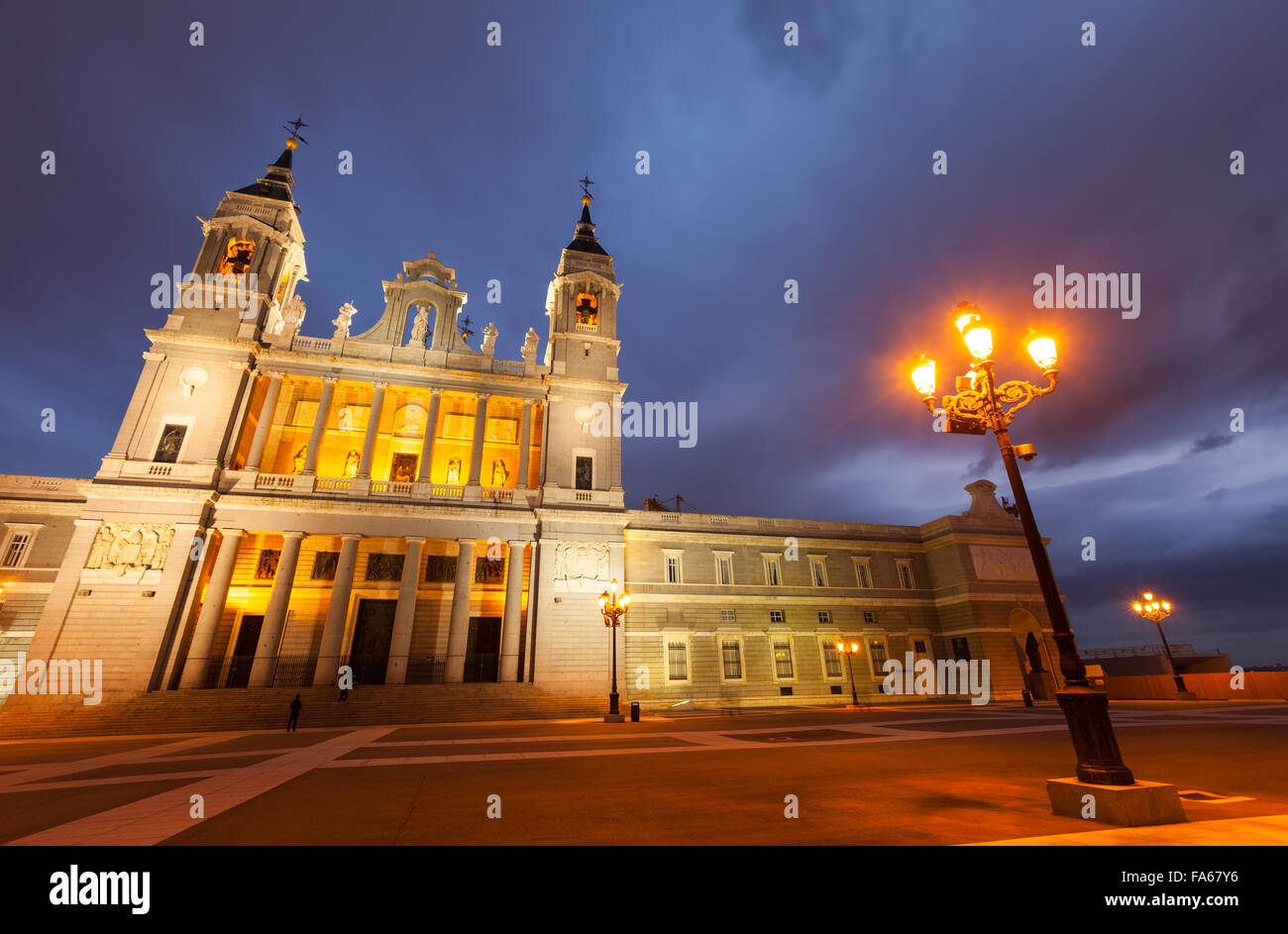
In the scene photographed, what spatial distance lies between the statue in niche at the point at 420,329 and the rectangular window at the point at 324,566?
12.7 meters

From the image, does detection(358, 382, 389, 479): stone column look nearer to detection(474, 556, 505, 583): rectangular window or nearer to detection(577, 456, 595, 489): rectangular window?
detection(474, 556, 505, 583): rectangular window

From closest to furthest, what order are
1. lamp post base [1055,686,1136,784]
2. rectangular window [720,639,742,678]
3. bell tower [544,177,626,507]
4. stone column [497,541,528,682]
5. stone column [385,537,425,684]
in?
lamp post base [1055,686,1136,784] → stone column [385,537,425,684] → stone column [497,541,528,682] → rectangular window [720,639,742,678] → bell tower [544,177,626,507]

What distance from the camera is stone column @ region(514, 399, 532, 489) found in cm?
2811

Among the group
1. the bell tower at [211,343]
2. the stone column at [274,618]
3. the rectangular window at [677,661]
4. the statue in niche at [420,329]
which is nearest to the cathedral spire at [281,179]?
the bell tower at [211,343]

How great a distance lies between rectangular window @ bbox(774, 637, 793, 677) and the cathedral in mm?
129

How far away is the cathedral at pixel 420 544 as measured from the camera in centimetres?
2281

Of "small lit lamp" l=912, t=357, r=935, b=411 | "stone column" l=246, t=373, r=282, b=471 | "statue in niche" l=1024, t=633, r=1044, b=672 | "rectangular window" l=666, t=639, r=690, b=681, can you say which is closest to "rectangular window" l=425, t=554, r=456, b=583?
"stone column" l=246, t=373, r=282, b=471

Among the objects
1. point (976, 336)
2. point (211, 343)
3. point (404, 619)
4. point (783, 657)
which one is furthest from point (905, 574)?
point (211, 343)

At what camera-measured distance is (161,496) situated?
23.3 m

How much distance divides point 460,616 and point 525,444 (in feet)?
32.8

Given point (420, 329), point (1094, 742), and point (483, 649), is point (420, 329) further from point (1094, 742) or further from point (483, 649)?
point (1094, 742)
